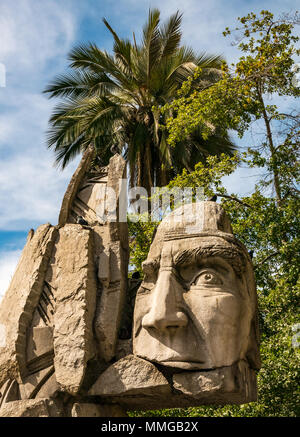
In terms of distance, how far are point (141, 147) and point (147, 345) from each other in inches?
365

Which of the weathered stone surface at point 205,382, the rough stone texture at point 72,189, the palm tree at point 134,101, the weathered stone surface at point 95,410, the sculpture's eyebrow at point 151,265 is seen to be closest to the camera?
the weathered stone surface at point 205,382

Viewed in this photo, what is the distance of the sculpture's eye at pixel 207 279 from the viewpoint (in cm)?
454

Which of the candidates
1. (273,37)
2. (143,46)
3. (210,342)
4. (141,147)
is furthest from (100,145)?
(210,342)

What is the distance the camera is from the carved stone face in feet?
14.2

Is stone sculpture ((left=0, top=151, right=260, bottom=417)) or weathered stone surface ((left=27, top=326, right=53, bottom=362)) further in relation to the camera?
weathered stone surface ((left=27, top=326, right=53, bottom=362))

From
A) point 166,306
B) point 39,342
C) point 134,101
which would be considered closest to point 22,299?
point 39,342

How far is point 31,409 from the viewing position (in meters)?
4.35

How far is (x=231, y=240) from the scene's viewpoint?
4660 mm

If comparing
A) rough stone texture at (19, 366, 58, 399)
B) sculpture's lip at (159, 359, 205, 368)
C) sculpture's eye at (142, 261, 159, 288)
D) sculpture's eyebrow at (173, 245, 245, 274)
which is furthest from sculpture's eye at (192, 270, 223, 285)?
rough stone texture at (19, 366, 58, 399)

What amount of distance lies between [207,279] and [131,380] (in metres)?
1.01

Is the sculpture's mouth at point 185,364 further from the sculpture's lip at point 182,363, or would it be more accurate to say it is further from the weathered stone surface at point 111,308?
the weathered stone surface at point 111,308

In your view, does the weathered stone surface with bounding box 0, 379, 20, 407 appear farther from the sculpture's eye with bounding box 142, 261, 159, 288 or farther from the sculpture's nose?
the sculpture's eye with bounding box 142, 261, 159, 288

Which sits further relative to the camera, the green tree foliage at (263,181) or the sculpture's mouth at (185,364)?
the green tree foliage at (263,181)

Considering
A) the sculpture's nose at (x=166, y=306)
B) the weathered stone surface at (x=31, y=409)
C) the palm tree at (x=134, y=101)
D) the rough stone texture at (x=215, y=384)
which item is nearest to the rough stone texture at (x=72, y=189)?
the sculpture's nose at (x=166, y=306)
